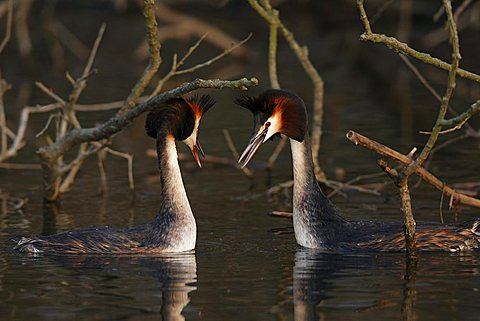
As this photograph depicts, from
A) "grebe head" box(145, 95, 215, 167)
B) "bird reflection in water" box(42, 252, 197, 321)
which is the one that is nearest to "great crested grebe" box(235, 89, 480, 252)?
"grebe head" box(145, 95, 215, 167)

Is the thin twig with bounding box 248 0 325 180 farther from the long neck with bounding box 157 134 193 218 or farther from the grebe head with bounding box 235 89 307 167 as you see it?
the long neck with bounding box 157 134 193 218

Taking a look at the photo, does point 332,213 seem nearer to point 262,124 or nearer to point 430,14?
point 262,124

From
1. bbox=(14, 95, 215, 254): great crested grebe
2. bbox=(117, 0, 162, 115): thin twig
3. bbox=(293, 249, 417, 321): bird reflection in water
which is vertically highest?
bbox=(117, 0, 162, 115): thin twig

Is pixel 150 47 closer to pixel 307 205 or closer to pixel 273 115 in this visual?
pixel 273 115

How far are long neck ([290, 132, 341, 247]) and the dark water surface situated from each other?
0.62ft

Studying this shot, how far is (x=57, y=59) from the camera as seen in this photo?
1125 inches

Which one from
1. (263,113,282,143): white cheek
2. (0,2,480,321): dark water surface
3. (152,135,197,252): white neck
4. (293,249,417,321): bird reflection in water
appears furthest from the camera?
(263,113,282,143): white cheek

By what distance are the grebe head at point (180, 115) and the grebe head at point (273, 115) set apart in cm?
33

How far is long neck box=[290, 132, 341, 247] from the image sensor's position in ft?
36.8

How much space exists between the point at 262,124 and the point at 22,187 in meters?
4.62

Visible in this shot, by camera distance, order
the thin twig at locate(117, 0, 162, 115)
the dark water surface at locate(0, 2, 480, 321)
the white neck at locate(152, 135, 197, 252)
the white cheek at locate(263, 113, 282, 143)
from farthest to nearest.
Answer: the thin twig at locate(117, 0, 162, 115)
the white cheek at locate(263, 113, 282, 143)
the white neck at locate(152, 135, 197, 252)
the dark water surface at locate(0, 2, 480, 321)

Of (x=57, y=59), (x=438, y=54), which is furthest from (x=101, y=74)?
(x=438, y=54)

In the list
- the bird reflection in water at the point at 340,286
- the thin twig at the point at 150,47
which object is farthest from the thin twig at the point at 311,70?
the bird reflection in water at the point at 340,286

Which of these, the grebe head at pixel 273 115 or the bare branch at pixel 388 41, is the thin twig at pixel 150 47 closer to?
the grebe head at pixel 273 115
